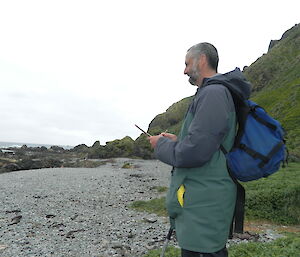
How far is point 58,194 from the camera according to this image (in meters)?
17.5

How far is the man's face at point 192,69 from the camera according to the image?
3514 mm

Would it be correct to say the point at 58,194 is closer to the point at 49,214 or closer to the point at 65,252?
the point at 49,214

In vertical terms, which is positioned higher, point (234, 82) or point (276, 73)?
point (276, 73)

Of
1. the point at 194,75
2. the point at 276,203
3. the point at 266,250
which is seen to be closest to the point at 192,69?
the point at 194,75

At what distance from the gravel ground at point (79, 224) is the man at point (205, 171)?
5.08 meters

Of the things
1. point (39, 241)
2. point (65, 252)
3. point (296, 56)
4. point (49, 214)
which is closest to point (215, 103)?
point (65, 252)

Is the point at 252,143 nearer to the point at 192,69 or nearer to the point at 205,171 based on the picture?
the point at 205,171

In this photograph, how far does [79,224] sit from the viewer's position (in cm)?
1111

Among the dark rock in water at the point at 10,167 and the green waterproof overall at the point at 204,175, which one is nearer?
the green waterproof overall at the point at 204,175

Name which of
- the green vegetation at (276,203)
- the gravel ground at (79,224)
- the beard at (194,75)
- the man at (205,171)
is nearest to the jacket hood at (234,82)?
the man at (205,171)

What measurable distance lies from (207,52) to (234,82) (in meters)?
0.51

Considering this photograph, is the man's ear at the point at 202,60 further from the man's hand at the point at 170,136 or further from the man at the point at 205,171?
the man's hand at the point at 170,136

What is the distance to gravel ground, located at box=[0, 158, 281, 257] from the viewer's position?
8.45m

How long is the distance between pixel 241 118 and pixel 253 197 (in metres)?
10.0
